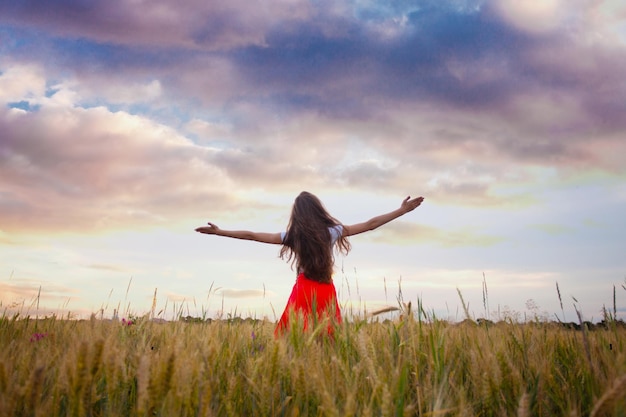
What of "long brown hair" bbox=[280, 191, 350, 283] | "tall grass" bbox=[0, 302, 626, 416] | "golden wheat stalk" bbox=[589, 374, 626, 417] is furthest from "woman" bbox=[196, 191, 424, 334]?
"golden wheat stalk" bbox=[589, 374, 626, 417]

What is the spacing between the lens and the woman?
6.36 m

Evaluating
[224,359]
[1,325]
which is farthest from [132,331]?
[224,359]

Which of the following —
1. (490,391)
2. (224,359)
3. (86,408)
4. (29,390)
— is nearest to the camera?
(29,390)

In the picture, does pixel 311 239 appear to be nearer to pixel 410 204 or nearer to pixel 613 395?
pixel 410 204

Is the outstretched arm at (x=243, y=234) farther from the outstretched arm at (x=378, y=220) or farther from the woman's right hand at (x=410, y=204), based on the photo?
the woman's right hand at (x=410, y=204)

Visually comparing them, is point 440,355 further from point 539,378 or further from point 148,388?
point 148,388

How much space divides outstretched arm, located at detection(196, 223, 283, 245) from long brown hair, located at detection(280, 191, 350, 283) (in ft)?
0.67

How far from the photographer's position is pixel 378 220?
703 centimetres

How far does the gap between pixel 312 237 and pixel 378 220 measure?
3.61 ft

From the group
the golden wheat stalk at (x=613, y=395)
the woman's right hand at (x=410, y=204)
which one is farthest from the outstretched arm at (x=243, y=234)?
the golden wheat stalk at (x=613, y=395)

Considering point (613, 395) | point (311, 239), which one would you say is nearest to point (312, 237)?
point (311, 239)

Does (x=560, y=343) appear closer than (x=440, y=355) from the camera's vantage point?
No

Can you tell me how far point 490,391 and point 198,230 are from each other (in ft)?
18.7

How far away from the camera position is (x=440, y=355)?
88.0 inches
